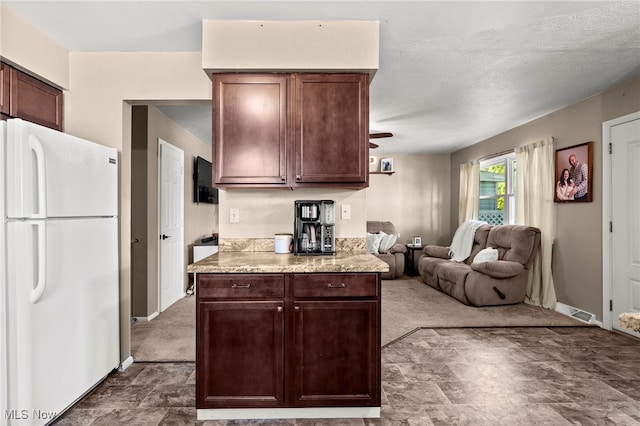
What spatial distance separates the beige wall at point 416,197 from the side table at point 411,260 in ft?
2.26

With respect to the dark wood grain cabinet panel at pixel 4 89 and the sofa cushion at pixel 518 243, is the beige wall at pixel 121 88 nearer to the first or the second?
the dark wood grain cabinet panel at pixel 4 89

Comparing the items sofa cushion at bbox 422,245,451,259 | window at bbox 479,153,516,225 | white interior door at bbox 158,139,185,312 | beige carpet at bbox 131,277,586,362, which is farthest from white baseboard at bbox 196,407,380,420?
window at bbox 479,153,516,225

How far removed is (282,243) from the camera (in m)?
2.69

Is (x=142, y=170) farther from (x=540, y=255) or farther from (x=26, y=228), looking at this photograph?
(x=540, y=255)

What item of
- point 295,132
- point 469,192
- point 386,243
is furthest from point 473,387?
point 469,192

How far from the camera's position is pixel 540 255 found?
4848mm

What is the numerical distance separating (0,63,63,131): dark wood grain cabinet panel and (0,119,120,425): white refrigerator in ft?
1.68

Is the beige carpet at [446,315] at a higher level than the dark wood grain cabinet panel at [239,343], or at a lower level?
lower

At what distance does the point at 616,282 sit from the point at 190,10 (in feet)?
14.5

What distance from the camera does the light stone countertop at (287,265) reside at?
2.11m

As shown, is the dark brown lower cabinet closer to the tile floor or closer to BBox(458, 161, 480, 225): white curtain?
the tile floor

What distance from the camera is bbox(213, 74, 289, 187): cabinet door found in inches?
100

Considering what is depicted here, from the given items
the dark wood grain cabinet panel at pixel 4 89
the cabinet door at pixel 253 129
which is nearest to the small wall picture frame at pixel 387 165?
the cabinet door at pixel 253 129

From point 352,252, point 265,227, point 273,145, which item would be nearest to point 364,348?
point 352,252
